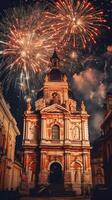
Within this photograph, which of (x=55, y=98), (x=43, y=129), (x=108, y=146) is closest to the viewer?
(x=108, y=146)

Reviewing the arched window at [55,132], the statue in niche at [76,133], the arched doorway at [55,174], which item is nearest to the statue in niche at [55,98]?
the arched window at [55,132]

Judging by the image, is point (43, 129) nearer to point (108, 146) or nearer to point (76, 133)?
point (76, 133)

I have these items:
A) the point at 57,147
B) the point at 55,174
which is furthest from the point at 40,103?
the point at 55,174

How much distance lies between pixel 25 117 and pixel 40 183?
1169cm

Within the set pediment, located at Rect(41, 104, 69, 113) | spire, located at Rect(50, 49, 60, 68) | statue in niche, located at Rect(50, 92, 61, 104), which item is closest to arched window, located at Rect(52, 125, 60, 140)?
pediment, located at Rect(41, 104, 69, 113)

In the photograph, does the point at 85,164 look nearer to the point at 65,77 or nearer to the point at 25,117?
the point at 25,117

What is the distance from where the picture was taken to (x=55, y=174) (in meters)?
38.1

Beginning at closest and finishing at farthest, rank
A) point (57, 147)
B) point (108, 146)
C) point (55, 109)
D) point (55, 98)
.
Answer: point (108, 146)
point (57, 147)
point (55, 109)
point (55, 98)

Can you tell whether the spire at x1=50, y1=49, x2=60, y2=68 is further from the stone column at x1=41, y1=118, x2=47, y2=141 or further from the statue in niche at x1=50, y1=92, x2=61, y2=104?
the stone column at x1=41, y1=118, x2=47, y2=141

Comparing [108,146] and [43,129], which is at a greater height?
[43,129]

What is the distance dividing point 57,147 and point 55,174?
14.2 ft

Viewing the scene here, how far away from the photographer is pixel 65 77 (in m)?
46.9

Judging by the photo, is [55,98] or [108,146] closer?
[108,146]

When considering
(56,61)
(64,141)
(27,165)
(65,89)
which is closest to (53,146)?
(64,141)
